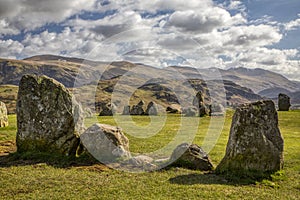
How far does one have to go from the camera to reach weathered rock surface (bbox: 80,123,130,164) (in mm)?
22047

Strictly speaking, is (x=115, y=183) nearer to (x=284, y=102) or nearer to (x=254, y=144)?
(x=254, y=144)

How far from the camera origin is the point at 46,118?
24.2 meters

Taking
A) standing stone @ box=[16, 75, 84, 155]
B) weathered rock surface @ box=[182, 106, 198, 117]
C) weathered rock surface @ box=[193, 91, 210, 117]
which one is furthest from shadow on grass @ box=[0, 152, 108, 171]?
weathered rock surface @ box=[193, 91, 210, 117]

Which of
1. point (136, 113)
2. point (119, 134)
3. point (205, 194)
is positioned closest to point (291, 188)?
point (205, 194)

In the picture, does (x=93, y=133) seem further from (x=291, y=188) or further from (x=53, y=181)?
(x=291, y=188)

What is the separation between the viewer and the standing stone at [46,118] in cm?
2394

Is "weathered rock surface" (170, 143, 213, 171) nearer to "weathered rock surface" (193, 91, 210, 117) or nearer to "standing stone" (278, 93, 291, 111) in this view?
"weathered rock surface" (193, 91, 210, 117)

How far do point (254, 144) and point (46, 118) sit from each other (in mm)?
14584

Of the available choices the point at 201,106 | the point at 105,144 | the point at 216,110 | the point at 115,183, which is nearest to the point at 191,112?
the point at 201,106

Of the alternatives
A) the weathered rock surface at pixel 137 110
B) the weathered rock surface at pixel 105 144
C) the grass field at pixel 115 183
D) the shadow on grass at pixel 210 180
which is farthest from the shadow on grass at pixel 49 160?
the weathered rock surface at pixel 137 110

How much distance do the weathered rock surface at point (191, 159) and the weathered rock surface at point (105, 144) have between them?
332 cm

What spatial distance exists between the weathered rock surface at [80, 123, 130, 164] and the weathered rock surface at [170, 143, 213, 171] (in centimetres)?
332

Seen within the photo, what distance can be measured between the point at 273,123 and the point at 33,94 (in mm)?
16941

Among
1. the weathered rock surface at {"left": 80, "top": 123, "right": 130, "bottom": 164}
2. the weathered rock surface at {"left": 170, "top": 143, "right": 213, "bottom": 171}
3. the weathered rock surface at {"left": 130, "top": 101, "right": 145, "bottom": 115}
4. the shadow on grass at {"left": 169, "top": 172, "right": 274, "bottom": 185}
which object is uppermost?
the weathered rock surface at {"left": 130, "top": 101, "right": 145, "bottom": 115}
